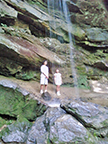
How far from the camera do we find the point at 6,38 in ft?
20.5

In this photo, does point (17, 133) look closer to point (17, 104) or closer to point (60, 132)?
point (60, 132)

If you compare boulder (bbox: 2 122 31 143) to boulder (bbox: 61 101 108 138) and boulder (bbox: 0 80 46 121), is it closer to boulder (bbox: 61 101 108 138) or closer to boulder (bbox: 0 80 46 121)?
boulder (bbox: 0 80 46 121)

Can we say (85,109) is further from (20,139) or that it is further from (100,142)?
(20,139)

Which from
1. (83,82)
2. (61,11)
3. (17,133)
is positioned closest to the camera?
(17,133)

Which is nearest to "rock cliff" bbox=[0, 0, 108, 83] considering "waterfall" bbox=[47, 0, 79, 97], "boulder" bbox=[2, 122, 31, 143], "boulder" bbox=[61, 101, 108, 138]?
"waterfall" bbox=[47, 0, 79, 97]

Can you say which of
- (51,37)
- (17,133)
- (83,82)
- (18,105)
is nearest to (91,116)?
(17,133)

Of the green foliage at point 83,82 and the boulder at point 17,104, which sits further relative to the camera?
the green foliage at point 83,82

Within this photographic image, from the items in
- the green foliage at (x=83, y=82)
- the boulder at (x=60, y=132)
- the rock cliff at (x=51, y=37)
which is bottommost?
the green foliage at (x=83, y=82)

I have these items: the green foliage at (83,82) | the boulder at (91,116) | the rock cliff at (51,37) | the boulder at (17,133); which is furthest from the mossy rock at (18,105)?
the green foliage at (83,82)

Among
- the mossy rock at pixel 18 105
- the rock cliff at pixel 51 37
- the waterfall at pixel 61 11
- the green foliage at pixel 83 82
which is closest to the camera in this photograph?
the mossy rock at pixel 18 105

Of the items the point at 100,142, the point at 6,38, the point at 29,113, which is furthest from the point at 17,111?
the point at 6,38

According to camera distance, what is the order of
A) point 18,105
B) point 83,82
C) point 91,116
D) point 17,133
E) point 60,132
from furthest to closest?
point 83,82 < point 18,105 < point 91,116 < point 17,133 < point 60,132

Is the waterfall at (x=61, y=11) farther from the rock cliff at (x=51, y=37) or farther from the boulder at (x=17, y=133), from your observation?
the boulder at (x=17, y=133)

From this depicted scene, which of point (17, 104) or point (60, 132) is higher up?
point (60, 132)
